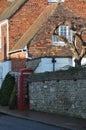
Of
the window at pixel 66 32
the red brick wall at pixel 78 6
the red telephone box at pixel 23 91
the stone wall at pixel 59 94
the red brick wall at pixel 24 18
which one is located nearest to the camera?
the stone wall at pixel 59 94

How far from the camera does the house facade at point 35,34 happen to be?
1541 inches

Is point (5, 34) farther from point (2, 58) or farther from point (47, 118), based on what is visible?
point (47, 118)

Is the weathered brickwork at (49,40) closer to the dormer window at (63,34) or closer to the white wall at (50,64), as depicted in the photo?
the dormer window at (63,34)

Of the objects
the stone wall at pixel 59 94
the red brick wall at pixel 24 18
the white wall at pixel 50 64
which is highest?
the red brick wall at pixel 24 18

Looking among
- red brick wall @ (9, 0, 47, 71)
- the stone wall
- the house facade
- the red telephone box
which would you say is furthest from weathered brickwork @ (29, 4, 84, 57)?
the stone wall

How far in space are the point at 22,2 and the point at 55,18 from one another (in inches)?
246

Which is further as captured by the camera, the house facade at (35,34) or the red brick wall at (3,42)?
the red brick wall at (3,42)

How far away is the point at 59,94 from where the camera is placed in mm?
26875

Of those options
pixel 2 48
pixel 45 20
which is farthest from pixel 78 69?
pixel 2 48

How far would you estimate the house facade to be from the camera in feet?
128

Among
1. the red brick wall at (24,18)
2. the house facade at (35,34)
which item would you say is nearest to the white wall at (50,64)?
the house facade at (35,34)

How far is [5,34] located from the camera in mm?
45875

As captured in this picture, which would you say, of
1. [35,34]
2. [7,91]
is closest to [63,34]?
[35,34]

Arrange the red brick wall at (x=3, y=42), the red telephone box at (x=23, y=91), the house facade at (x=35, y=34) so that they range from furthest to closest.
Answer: the red brick wall at (x=3, y=42) → the house facade at (x=35, y=34) → the red telephone box at (x=23, y=91)
